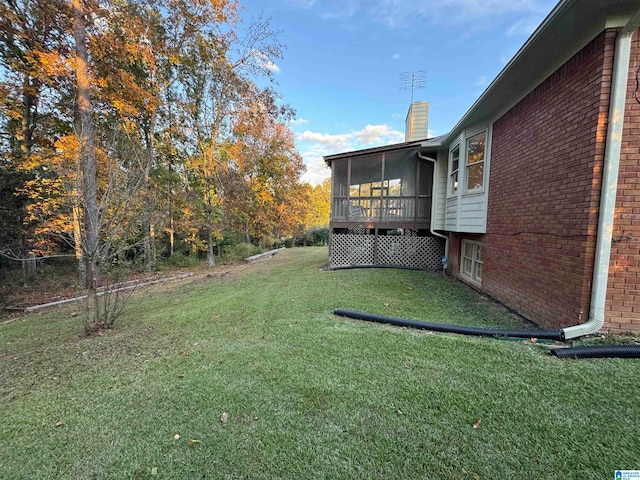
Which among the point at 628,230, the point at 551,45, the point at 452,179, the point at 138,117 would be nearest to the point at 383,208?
the point at 452,179

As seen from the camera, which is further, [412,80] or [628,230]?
[412,80]

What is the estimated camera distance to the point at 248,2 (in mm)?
12852

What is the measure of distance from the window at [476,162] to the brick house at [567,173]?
0.25 meters

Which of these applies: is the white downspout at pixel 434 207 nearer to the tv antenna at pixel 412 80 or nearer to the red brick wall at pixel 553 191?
the red brick wall at pixel 553 191

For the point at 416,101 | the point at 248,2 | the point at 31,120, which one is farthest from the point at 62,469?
the point at 248,2

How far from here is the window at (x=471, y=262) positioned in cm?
676

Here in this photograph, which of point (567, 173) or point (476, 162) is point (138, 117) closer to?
point (476, 162)

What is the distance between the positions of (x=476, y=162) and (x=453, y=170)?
1.34 meters

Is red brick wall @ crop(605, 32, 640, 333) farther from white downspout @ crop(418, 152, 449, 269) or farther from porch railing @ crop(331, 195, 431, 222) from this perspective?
porch railing @ crop(331, 195, 431, 222)

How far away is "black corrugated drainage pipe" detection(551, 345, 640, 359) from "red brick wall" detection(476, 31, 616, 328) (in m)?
0.50

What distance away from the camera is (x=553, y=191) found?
155 inches

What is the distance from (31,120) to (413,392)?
1675cm

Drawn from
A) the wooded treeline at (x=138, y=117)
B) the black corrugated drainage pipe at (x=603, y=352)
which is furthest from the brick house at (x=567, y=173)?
the wooded treeline at (x=138, y=117)

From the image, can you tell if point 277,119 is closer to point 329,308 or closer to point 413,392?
point 329,308
